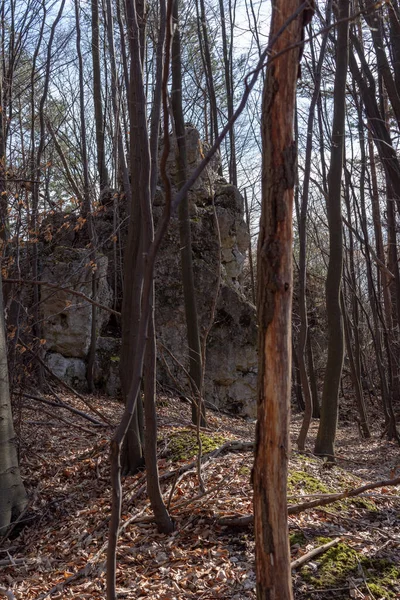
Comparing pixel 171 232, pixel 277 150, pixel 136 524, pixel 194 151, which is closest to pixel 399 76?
pixel 194 151

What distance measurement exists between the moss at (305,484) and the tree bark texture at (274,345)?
2.00 meters

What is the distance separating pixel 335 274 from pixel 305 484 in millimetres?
2784

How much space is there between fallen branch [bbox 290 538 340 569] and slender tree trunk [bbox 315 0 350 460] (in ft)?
9.11

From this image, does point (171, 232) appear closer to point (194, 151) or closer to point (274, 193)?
point (194, 151)

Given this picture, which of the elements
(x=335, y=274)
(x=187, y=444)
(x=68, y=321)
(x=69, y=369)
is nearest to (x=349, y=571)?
(x=187, y=444)

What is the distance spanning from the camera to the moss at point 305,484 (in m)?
4.53

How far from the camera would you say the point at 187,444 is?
552 cm

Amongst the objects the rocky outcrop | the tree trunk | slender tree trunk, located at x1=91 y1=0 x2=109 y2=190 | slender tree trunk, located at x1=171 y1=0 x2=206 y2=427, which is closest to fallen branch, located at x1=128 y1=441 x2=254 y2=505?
the tree trunk

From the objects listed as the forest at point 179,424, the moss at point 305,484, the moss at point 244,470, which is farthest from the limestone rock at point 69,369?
the moss at point 305,484

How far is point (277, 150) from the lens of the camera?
260cm

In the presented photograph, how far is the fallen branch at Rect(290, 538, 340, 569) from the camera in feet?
11.4

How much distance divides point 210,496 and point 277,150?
9.55ft

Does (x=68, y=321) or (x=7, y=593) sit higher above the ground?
(x=68, y=321)

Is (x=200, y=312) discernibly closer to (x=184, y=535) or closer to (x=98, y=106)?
(x=98, y=106)
